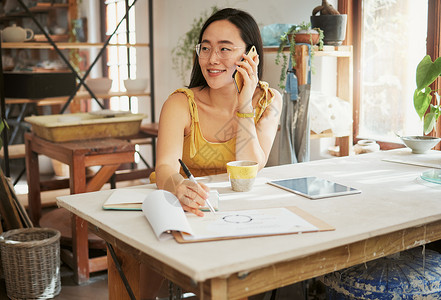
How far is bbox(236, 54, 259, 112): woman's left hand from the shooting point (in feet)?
6.72

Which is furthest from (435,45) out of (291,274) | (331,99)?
(291,274)

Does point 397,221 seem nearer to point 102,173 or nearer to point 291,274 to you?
point 291,274

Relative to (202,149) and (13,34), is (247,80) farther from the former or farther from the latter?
(13,34)

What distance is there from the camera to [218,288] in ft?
3.71

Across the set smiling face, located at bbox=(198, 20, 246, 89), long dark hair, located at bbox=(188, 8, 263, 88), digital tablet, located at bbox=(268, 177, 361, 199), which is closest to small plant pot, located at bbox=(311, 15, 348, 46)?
long dark hair, located at bbox=(188, 8, 263, 88)

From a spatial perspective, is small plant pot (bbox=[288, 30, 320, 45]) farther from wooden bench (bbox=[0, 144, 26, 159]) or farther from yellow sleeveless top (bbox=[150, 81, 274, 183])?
wooden bench (bbox=[0, 144, 26, 159])

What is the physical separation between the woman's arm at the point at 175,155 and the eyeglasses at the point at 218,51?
0.63 ft

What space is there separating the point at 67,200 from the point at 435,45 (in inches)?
88.8

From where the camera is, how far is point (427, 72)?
7.12 ft

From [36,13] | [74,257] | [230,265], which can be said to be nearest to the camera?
[230,265]

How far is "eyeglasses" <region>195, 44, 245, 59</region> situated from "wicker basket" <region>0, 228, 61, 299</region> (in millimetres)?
1307

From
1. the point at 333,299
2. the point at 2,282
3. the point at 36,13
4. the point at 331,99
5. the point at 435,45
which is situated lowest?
the point at 2,282

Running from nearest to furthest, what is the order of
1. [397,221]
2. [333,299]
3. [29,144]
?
[397,221]
[333,299]
[29,144]

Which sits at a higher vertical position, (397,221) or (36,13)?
(36,13)
